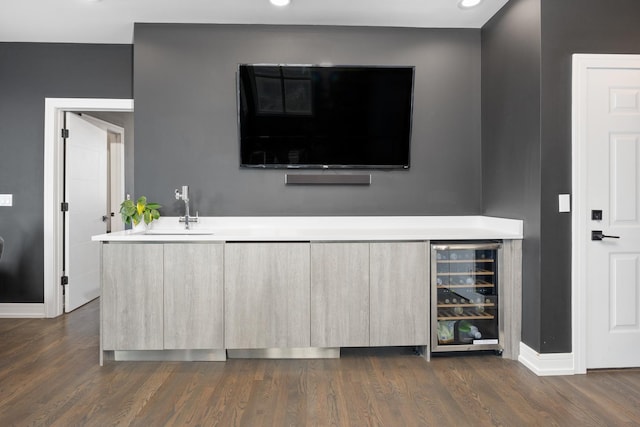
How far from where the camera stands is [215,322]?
2736 mm

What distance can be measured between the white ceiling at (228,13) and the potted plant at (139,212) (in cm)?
144

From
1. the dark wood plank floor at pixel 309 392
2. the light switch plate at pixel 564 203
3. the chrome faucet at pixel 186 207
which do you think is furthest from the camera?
the chrome faucet at pixel 186 207

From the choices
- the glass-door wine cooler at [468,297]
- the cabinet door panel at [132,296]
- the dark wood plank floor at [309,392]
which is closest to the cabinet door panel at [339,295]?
the dark wood plank floor at [309,392]

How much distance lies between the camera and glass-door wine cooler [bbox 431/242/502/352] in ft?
9.32

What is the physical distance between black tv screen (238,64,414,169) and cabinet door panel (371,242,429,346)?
2.79ft

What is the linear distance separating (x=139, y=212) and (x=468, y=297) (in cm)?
248

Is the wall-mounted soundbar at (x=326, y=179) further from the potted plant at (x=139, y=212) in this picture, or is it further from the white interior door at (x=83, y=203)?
the white interior door at (x=83, y=203)

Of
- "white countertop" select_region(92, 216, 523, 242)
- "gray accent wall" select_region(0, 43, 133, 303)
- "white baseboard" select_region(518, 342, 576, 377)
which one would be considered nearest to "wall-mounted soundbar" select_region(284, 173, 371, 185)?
"white countertop" select_region(92, 216, 523, 242)

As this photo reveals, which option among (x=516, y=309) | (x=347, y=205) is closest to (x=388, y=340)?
(x=516, y=309)

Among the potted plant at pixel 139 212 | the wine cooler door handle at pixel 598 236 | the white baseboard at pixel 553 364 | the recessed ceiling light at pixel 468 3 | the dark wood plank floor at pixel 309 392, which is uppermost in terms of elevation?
the recessed ceiling light at pixel 468 3

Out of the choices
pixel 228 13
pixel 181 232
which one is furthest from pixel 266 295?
pixel 228 13

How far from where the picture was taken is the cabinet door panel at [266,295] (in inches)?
108

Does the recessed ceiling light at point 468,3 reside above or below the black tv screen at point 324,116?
above

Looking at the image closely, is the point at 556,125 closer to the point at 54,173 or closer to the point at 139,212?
the point at 139,212
